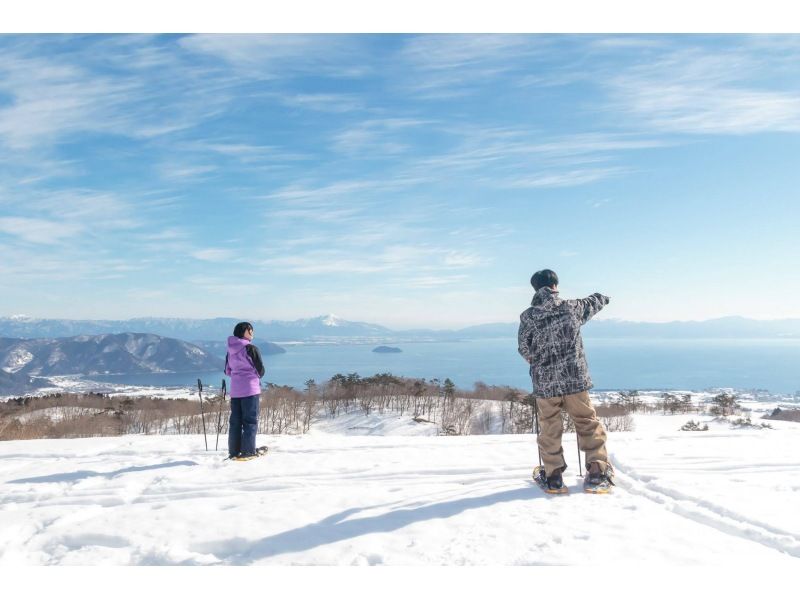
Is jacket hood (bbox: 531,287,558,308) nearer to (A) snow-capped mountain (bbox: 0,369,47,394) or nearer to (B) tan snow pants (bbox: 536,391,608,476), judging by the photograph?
(B) tan snow pants (bbox: 536,391,608,476)

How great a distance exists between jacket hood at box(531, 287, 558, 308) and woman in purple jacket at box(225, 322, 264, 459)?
164 inches

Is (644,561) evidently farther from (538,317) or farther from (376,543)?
(538,317)

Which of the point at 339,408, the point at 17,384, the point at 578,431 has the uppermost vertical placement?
the point at 578,431

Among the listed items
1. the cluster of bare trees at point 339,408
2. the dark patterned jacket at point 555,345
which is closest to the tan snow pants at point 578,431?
the dark patterned jacket at point 555,345

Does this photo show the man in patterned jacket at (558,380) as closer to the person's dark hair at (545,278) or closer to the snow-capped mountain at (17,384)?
the person's dark hair at (545,278)

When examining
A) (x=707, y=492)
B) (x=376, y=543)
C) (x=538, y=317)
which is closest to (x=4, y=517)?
(x=376, y=543)

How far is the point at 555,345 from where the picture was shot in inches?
201

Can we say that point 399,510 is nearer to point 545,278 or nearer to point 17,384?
point 545,278

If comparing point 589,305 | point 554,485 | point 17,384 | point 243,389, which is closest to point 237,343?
point 243,389

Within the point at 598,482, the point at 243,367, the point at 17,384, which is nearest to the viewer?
the point at 598,482

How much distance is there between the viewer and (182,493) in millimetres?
5398

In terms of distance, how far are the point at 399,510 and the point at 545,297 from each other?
2.53 m

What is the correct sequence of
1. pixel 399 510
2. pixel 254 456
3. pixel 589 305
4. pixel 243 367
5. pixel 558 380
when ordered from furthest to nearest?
pixel 243 367 < pixel 254 456 < pixel 589 305 < pixel 558 380 < pixel 399 510

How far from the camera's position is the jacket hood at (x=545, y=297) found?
5.13 metres
